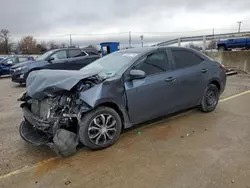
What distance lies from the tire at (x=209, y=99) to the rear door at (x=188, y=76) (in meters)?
0.19

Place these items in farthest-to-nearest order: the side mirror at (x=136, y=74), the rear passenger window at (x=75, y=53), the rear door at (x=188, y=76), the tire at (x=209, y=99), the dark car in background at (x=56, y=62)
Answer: the rear passenger window at (x=75, y=53)
the dark car in background at (x=56, y=62)
the tire at (x=209, y=99)
the rear door at (x=188, y=76)
the side mirror at (x=136, y=74)

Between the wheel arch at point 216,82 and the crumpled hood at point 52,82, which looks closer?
the crumpled hood at point 52,82

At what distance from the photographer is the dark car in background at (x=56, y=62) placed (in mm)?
10266

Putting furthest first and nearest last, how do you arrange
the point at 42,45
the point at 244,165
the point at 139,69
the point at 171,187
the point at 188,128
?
the point at 42,45, the point at 188,128, the point at 139,69, the point at 244,165, the point at 171,187

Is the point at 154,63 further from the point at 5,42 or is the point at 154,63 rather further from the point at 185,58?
the point at 5,42

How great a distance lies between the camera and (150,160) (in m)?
3.27

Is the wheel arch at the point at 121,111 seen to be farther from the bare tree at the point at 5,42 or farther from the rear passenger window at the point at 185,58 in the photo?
the bare tree at the point at 5,42

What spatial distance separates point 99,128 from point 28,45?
177 ft

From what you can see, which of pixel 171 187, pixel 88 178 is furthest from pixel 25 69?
pixel 171 187

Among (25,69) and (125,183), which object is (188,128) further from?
(25,69)

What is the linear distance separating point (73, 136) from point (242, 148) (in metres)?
2.56

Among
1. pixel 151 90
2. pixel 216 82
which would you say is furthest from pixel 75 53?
pixel 151 90

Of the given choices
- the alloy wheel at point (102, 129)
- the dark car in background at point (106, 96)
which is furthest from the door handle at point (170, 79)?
the alloy wheel at point (102, 129)

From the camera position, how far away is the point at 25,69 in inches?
404
